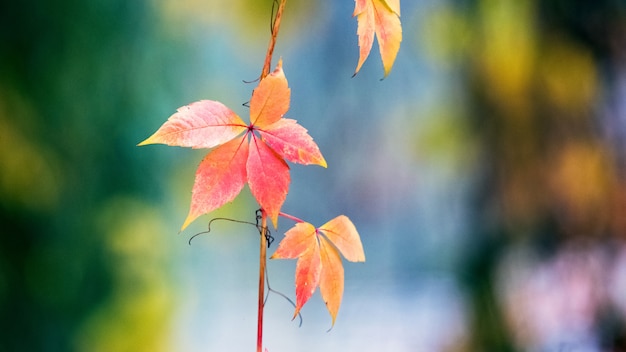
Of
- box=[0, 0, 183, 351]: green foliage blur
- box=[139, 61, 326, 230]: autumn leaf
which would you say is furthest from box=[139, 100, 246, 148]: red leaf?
box=[0, 0, 183, 351]: green foliage blur

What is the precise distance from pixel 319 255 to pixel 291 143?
0.14 m

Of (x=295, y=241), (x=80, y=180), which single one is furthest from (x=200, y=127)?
(x=80, y=180)

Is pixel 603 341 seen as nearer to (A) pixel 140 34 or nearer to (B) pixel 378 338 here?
(B) pixel 378 338

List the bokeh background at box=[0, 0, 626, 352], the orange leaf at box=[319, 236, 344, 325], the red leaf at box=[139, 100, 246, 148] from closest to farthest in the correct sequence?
the red leaf at box=[139, 100, 246, 148], the orange leaf at box=[319, 236, 344, 325], the bokeh background at box=[0, 0, 626, 352]

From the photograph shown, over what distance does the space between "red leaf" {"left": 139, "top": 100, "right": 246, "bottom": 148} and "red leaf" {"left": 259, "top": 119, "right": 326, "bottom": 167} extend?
0.09 ft

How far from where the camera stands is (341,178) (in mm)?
692

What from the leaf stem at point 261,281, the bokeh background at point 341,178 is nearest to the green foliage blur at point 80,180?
the bokeh background at point 341,178

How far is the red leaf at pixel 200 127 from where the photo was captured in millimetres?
417

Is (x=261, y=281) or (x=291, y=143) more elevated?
(x=291, y=143)

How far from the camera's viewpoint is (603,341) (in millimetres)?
764

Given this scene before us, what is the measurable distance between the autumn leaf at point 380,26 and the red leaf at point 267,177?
0.47ft

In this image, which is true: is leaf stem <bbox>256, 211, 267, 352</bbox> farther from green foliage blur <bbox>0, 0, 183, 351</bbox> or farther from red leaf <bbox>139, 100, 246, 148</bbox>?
green foliage blur <bbox>0, 0, 183, 351</bbox>

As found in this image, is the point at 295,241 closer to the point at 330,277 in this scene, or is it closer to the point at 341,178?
the point at 330,277

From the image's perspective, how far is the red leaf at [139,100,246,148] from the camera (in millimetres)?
417
